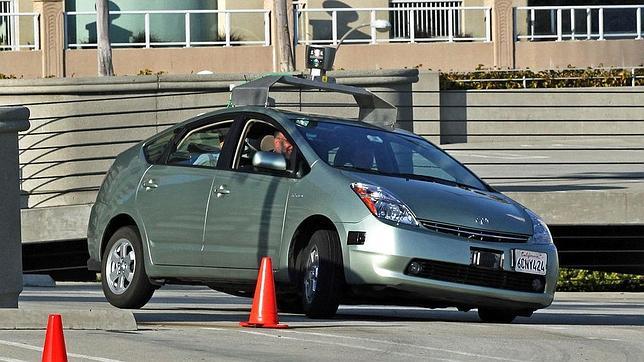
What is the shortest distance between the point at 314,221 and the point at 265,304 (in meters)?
1.04

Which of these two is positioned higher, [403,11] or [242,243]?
[403,11]

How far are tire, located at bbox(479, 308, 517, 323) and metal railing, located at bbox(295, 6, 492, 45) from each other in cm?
2687

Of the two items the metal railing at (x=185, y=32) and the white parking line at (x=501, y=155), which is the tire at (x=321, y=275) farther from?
the metal railing at (x=185, y=32)

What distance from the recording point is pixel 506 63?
128ft

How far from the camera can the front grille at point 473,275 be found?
1127cm

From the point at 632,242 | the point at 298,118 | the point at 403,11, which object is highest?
the point at 403,11

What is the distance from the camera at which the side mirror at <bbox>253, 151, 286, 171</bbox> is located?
38.7ft

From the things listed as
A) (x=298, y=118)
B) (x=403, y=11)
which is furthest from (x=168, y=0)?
(x=298, y=118)

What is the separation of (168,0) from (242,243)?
94.5 feet

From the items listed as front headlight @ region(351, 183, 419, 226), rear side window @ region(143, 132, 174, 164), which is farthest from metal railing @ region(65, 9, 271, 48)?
front headlight @ region(351, 183, 419, 226)

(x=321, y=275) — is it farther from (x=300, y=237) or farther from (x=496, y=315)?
(x=496, y=315)

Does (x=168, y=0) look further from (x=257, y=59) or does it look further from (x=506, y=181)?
(x=506, y=181)

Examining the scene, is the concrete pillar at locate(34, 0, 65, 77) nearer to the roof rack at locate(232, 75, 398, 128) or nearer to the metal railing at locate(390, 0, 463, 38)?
the metal railing at locate(390, 0, 463, 38)

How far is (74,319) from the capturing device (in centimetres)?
1004
